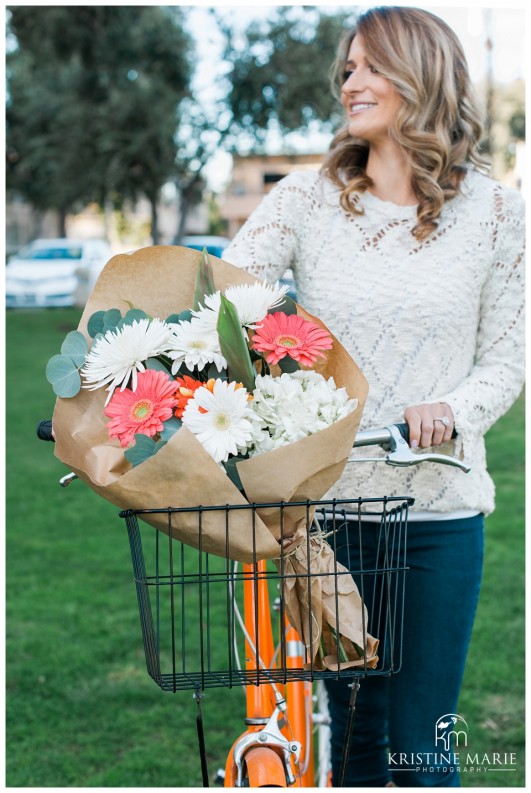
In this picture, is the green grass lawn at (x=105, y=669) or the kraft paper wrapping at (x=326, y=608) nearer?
the kraft paper wrapping at (x=326, y=608)

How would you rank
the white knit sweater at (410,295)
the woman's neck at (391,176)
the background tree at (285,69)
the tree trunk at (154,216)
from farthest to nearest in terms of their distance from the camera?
the tree trunk at (154,216) < the background tree at (285,69) < the woman's neck at (391,176) < the white knit sweater at (410,295)

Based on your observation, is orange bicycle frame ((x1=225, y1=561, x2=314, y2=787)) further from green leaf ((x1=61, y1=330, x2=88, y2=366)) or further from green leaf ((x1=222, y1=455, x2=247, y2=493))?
green leaf ((x1=61, y1=330, x2=88, y2=366))

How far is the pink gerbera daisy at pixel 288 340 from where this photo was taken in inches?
66.1

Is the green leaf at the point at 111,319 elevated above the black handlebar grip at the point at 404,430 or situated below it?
above

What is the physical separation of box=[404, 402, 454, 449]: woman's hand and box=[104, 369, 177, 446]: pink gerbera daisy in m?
0.65

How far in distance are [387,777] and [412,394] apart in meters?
1.13

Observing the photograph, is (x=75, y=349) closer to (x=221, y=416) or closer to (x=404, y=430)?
(x=221, y=416)

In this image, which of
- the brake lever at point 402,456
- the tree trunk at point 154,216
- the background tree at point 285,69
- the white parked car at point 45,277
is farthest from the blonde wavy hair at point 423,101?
the white parked car at point 45,277

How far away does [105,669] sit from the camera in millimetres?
4535

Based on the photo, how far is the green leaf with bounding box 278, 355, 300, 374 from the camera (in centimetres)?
176

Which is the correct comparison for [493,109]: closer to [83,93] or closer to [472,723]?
[83,93]

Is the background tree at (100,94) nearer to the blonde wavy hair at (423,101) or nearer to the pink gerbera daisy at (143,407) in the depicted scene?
the blonde wavy hair at (423,101)

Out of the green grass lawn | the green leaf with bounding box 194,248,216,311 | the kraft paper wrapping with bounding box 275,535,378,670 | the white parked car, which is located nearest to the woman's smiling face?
the green leaf with bounding box 194,248,216,311

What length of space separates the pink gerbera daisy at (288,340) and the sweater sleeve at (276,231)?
2.48 ft
